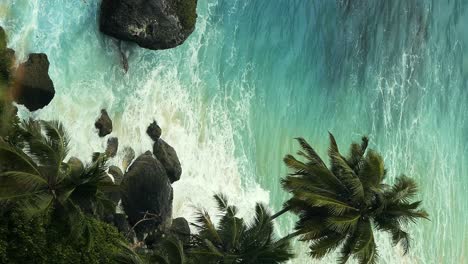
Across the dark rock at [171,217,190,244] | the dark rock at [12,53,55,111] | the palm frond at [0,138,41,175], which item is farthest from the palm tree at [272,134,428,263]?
the dark rock at [12,53,55,111]

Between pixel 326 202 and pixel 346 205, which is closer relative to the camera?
pixel 326 202

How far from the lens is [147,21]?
23703 mm

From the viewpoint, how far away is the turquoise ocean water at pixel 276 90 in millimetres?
23938

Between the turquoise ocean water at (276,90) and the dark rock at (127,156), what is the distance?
304mm

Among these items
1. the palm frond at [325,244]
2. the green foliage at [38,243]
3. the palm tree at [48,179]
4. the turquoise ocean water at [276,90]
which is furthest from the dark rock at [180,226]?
the palm tree at [48,179]

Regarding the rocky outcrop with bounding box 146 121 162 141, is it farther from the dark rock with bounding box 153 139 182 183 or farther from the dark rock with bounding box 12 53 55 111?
the dark rock with bounding box 12 53 55 111

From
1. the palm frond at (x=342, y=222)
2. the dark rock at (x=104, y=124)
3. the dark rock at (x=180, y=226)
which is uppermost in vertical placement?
the dark rock at (x=104, y=124)

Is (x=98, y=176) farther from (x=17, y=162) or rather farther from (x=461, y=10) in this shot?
(x=461, y=10)

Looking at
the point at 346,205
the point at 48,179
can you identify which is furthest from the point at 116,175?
the point at 346,205

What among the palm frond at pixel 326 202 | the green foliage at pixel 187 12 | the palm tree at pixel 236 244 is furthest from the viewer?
the green foliage at pixel 187 12

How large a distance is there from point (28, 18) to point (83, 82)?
3.11 m

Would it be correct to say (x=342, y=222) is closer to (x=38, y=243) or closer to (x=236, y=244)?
(x=236, y=244)

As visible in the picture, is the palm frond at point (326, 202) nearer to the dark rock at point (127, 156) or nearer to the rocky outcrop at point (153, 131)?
the dark rock at point (127, 156)

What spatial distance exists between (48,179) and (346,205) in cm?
895
